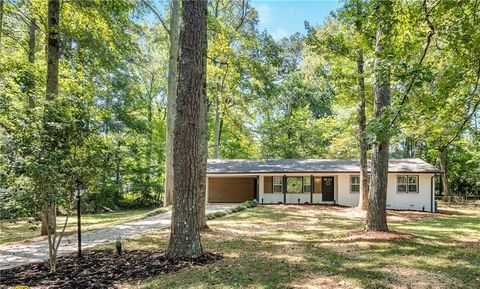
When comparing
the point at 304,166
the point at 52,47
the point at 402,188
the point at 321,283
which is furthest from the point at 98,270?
the point at 402,188

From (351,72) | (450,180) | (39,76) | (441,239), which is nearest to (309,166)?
(351,72)

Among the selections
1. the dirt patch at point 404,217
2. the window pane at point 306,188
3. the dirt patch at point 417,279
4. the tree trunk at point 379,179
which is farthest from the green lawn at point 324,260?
the window pane at point 306,188

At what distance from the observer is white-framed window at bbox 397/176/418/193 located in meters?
18.6

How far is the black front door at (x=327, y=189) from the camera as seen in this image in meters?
20.2

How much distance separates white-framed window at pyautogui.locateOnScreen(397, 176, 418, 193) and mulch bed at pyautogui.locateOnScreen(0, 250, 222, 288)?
51.5 ft

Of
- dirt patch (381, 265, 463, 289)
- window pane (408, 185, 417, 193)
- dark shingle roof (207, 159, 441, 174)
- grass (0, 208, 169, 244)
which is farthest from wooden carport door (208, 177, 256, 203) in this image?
dirt patch (381, 265, 463, 289)

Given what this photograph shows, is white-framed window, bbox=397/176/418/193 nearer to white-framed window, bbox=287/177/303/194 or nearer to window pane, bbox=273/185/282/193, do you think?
white-framed window, bbox=287/177/303/194

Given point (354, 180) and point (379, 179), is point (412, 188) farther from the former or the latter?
point (379, 179)

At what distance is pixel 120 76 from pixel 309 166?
42.9ft

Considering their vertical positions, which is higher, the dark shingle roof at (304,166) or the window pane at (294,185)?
the dark shingle roof at (304,166)

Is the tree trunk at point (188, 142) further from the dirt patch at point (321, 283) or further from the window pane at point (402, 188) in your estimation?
the window pane at point (402, 188)

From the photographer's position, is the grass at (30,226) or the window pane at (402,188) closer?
the grass at (30,226)

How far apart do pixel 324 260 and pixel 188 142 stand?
336cm

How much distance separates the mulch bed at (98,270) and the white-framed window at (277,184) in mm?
14670
